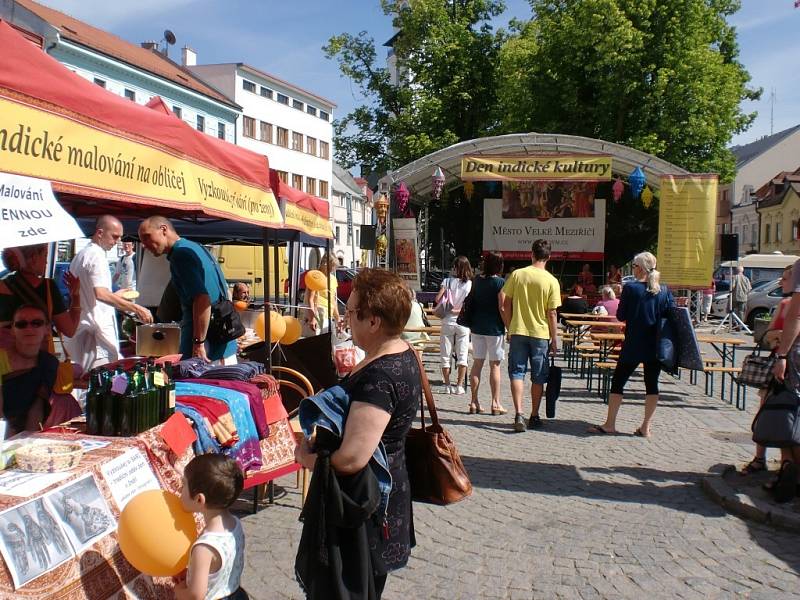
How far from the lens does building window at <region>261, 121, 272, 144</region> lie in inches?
2084

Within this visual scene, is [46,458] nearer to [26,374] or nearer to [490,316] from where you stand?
[26,374]

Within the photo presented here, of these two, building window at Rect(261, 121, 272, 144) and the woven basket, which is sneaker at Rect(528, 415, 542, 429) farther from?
building window at Rect(261, 121, 272, 144)

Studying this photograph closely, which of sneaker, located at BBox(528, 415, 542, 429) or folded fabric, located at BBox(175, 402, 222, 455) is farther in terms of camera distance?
sneaker, located at BBox(528, 415, 542, 429)

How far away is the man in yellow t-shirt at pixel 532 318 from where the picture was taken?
7.42 metres

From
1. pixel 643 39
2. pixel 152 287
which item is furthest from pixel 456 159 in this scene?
pixel 643 39

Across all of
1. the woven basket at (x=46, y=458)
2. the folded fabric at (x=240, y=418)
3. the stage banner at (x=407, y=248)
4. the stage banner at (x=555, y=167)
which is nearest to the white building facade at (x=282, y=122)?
the stage banner at (x=407, y=248)

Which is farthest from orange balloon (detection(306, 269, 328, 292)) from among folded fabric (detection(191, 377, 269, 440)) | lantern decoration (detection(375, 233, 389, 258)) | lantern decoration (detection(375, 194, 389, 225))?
lantern decoration (detection(375, 233, 389, 258))

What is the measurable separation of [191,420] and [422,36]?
31274mm

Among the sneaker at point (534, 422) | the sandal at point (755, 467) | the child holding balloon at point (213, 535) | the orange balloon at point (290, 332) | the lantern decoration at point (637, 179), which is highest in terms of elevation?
the lantern decoration at point (637, 179)

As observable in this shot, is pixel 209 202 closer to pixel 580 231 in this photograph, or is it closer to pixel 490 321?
pixel 490 321

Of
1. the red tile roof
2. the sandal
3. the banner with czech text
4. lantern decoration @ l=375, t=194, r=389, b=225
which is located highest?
the red tile roof

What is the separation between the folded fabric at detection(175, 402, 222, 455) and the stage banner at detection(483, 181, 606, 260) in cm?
1899

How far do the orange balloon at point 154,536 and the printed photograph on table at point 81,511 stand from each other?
120 millimetres

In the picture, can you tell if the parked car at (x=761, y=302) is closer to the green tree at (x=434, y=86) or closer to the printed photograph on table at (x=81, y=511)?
the green tree at (x=434, y=86)
